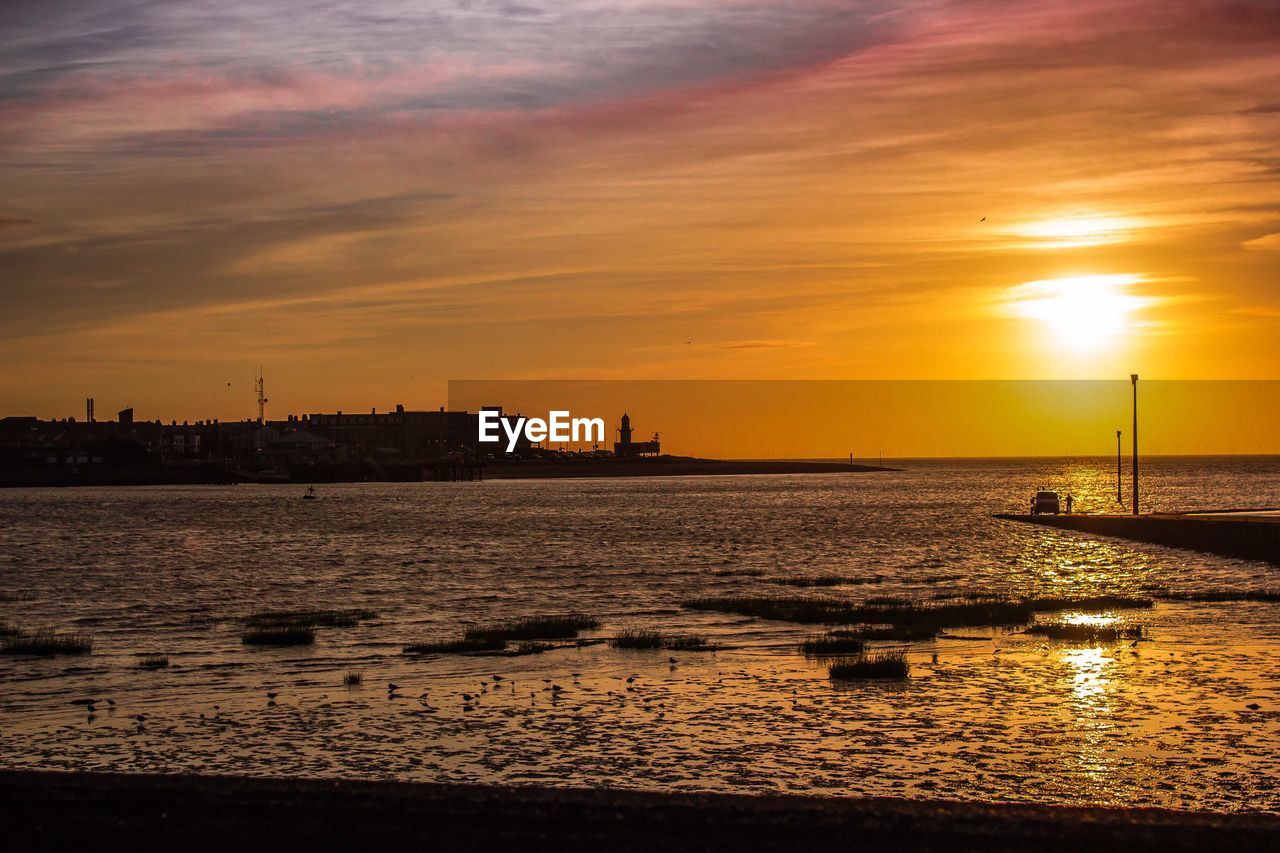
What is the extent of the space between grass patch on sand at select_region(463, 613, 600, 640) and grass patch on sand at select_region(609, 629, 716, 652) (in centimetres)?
186

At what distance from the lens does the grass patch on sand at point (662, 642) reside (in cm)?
3438

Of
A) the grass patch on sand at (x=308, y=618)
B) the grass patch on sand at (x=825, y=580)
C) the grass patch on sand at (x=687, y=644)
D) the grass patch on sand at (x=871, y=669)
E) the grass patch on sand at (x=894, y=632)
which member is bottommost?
the grass patch on sand at (x=825, y=580)

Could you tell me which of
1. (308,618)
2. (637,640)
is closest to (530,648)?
(637,640)

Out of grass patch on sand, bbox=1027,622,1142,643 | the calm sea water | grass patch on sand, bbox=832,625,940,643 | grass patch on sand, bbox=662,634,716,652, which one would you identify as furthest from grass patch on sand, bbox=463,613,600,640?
grass patch on sand, bbox=1027,622,1142,643

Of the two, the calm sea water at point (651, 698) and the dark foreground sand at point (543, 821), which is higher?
the dark foreground sand at point (543, 821)

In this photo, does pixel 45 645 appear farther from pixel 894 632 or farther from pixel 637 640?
pixel 894 632

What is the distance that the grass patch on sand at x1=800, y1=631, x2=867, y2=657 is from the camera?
109 feet

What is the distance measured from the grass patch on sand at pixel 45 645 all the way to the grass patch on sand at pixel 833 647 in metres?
18.3

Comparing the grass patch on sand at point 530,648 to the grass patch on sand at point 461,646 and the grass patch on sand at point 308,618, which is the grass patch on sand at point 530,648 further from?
the grass patch on sand at point 308,618

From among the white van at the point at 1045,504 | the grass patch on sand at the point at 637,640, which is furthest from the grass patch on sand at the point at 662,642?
the white van at the point at 1045,504

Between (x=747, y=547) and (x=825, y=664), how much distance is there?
57.4m

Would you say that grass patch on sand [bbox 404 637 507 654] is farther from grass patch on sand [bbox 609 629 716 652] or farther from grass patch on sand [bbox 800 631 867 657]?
grass patch on sand [bbox 800 631 867 657]

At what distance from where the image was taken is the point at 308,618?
4288cm

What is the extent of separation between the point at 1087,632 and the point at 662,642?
11.6 metres
